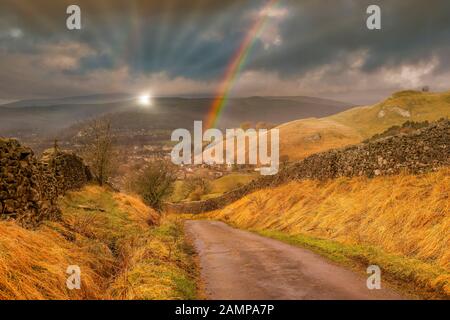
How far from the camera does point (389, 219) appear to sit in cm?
1867

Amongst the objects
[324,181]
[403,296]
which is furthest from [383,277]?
[324,181]

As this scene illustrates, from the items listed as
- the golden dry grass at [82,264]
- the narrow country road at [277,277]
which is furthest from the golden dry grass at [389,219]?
the golden dry grass at [82,264]

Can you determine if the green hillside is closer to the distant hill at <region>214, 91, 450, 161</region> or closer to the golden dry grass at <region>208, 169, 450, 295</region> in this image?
the distant hill at <region>214, 91, 450, 161</region>

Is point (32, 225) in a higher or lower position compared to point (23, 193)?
lower

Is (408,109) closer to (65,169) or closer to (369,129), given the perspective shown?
(369,129)

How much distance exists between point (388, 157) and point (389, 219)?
7060 mm

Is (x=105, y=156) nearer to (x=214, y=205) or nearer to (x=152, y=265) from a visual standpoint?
(x=214, y=205)

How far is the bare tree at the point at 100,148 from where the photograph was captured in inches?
1864

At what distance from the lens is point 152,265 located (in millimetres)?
13812

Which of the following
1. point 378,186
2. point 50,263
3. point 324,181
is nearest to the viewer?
point 50,263

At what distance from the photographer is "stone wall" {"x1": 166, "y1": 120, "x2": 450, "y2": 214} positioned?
21519 mm

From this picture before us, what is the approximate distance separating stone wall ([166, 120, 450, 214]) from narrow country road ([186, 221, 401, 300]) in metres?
8.75

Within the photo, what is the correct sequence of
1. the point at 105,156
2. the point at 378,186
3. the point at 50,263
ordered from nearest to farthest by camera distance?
the point at 50,263, the point at 378,186, the point at 105,156

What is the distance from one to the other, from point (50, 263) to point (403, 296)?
389 inches
